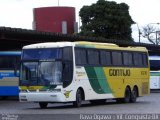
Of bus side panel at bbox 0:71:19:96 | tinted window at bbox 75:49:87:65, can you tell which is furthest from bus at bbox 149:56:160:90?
tinted window at bbox 75:49:87:65

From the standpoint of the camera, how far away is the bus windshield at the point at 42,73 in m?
27.2

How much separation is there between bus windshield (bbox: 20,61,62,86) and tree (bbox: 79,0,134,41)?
5291 centimetres

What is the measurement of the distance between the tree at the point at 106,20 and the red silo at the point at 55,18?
634cm

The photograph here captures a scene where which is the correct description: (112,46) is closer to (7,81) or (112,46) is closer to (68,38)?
(7,81)

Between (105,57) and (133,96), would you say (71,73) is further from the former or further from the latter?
(133,96)

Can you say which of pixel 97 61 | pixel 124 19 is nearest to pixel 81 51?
pixel 97 61

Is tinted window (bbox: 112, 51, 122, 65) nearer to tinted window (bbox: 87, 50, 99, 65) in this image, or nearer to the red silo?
tinted window (bbox: 87, 50, 99, 65)

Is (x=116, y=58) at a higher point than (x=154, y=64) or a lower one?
higher

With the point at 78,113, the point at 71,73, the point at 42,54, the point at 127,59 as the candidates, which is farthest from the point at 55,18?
the point at 78,113

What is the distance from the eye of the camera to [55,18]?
74500 millimetres

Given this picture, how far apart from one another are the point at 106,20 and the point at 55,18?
1076cm

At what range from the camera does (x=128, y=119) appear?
19344 mm

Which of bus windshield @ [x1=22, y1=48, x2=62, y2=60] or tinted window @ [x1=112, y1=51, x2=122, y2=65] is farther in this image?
tinted window @ [x1=112, y1=51, x2=122, y2=65]

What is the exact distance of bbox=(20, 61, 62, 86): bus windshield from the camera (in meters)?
27.2
